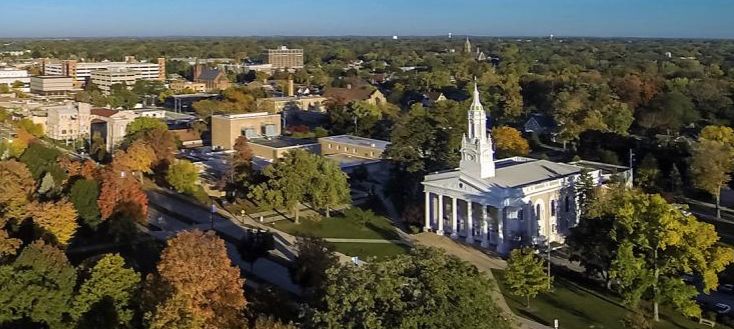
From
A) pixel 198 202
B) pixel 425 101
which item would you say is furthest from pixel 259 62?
pixel 198 202

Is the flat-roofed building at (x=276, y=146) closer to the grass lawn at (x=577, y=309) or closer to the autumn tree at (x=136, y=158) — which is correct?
the autumn tree at (x=136, y=158)

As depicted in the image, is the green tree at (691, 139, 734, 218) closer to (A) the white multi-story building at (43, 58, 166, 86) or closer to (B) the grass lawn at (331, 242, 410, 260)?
(B) the grass lawn at (331, 242, 410, 260)

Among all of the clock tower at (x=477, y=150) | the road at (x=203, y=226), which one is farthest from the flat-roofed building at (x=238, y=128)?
Answer: the clock tower at (x=477, y=150)

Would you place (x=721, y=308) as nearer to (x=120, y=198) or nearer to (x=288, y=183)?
(x=288, y=183)

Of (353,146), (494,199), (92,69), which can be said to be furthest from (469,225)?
(92,69)

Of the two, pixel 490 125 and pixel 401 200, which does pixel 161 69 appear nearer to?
pixel 490 125

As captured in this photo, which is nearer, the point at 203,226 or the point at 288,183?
the point at 288,183

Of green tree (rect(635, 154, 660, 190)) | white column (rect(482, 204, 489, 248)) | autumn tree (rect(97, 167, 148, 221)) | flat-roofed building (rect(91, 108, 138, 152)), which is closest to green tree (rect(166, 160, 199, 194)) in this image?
autumn tree (rect(97, 167, 148, 221))
